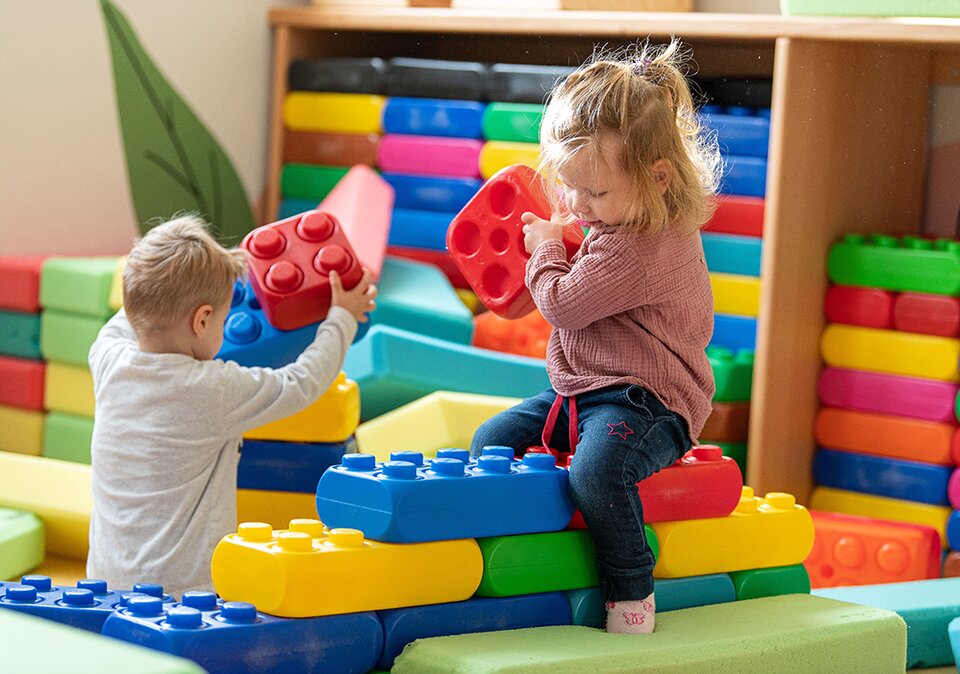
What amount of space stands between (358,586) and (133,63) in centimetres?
179

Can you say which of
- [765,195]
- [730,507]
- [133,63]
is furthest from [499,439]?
[133,63]

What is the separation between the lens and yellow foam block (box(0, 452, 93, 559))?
212 cm

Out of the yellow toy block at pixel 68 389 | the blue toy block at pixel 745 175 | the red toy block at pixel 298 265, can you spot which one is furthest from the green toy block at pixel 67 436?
the blue toy block at pixel 745 175

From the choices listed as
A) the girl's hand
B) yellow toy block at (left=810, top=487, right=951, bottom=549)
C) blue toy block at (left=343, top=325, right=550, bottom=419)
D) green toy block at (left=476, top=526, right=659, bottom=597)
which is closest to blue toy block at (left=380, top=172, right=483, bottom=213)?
blue toy block at (left=343, top=325, right=550, bottom=419)

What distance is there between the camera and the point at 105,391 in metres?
1.75

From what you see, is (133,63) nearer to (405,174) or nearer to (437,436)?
(405,174)

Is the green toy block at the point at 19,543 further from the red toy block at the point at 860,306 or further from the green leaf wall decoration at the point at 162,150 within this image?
the red toy block at the point at 860,306

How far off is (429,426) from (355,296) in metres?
0.39

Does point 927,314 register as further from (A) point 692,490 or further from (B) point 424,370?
(A) point 692,490

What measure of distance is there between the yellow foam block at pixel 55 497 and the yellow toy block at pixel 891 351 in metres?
1.22

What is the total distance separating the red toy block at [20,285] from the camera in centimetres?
250

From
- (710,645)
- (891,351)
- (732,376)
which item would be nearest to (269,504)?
(710,645)

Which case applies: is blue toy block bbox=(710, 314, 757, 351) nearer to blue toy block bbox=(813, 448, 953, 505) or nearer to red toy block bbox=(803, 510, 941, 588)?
blue toy block bbox=(813, 448, 953, 505)

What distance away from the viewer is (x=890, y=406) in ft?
7.92
